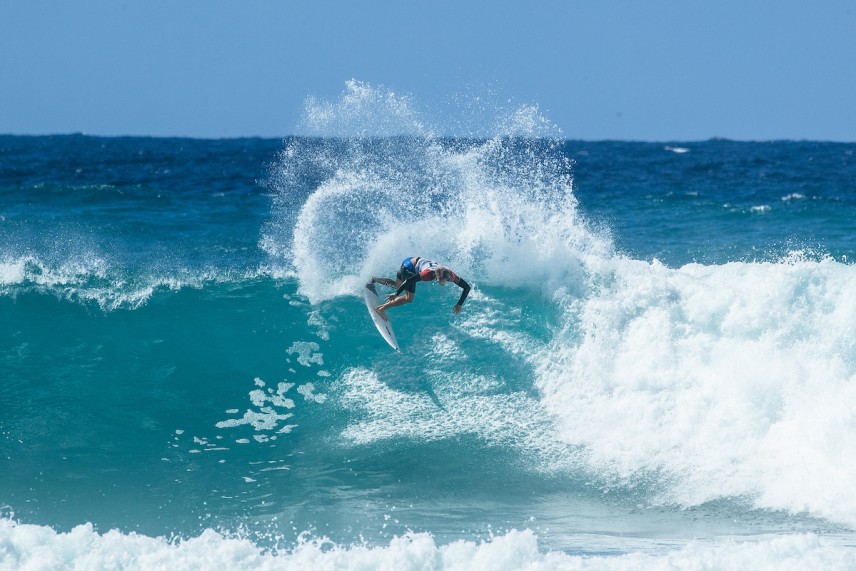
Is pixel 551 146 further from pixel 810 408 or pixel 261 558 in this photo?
pixel 261 558

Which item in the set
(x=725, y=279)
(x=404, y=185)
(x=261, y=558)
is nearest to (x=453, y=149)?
(x=404, y=185)

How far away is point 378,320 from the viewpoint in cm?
1155

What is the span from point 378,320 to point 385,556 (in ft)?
15.9

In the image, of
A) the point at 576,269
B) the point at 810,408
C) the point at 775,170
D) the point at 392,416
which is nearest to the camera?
the point at 810,408

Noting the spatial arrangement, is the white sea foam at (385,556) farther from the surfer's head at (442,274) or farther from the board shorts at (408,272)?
the board shorts at (408,272)

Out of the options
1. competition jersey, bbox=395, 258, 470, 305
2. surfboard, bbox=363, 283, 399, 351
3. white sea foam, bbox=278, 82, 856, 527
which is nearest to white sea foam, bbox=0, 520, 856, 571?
white sea foam, bbox=278, 82, 856, 527

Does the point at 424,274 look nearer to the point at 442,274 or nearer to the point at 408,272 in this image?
the point at 442,274

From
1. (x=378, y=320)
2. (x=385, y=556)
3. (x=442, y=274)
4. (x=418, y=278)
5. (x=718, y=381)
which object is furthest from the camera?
(x=378, y=320)

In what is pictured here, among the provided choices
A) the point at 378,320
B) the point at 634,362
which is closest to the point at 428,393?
the point at 378,320

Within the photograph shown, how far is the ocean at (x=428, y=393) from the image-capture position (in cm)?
801

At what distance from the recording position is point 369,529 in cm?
816

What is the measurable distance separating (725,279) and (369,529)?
20.0ft

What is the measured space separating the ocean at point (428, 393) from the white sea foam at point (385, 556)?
0.08ft

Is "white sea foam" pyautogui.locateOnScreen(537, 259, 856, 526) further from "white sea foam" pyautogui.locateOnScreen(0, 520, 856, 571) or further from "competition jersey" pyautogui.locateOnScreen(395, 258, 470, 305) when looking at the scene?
"competition jersey" pyautogui.locateOnScreen(395, 258, 470, 305)
